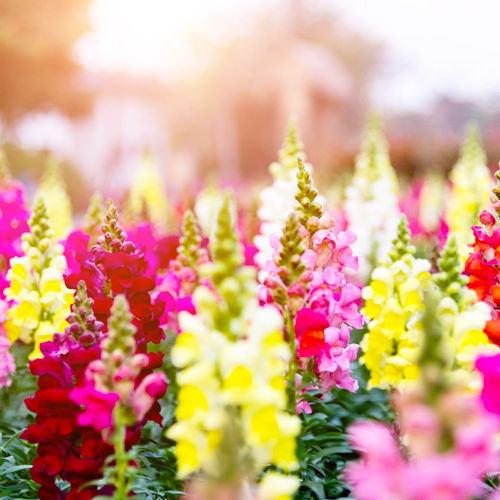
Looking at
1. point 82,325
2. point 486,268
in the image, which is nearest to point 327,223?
point 486,268

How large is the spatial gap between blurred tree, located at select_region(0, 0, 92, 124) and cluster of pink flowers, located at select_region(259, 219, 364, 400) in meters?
18.6

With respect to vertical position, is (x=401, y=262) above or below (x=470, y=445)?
above

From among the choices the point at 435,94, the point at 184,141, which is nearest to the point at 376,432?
the point at 184,141

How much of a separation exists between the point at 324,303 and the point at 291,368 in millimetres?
275

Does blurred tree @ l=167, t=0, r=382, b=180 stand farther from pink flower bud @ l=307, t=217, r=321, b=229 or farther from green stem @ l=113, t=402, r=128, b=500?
green stem @ l=113, t=402, r=128, b=500

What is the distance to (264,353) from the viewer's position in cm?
139

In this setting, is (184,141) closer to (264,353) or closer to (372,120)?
(372,120)

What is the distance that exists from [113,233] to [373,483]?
151 cm

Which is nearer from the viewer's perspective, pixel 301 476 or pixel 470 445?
pixel 470 445

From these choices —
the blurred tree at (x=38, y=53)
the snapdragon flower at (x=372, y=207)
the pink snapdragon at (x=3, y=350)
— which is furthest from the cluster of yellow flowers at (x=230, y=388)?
the blurred tree at (x=38, y=53)

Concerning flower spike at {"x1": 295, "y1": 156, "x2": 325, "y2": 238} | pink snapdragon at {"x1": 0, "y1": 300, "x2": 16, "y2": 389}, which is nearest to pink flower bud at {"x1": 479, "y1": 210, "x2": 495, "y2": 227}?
flower spike at {"x1": 295, "y1": 156, "x2": 325, "y2": 238}

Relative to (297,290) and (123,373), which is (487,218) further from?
(123,373)

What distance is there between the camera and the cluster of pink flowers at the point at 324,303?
6.28 feet

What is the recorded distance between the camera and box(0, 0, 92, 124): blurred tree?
17.7m
